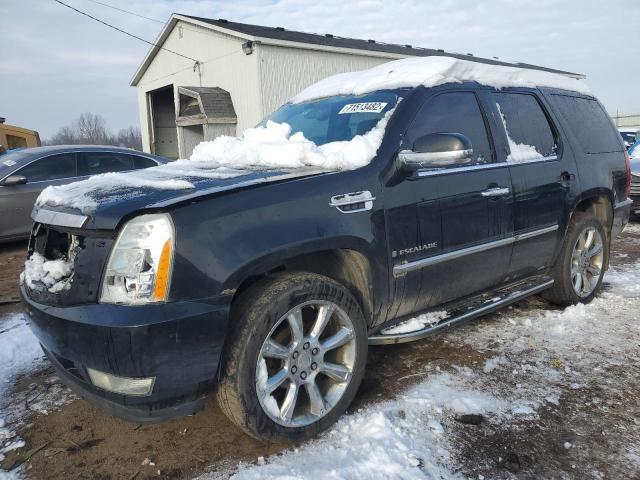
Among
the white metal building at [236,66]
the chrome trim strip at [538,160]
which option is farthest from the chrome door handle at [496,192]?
the white metal building at [236,66]

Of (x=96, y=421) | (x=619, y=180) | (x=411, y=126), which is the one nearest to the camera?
(x=96, y=421)

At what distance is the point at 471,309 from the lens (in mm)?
3139

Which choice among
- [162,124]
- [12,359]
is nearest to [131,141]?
[162,124]

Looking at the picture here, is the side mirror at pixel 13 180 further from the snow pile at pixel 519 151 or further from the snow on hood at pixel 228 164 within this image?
the snow pile at pixel 519 151

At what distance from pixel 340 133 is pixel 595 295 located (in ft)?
10.2

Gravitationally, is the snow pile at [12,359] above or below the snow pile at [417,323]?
below

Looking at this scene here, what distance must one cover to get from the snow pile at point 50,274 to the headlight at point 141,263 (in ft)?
0.89

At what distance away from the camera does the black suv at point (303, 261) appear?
195cm

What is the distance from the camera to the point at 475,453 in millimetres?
2252

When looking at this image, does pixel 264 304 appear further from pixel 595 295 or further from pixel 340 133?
pixel 595 295

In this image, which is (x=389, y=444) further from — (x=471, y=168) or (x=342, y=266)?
(x=471, y=168)

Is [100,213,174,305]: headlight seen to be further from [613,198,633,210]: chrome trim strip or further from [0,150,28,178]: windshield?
[0,150,28,178]: windshield

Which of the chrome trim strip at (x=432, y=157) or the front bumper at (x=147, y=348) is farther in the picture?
the chrome trim strip at (x=432, y=157)

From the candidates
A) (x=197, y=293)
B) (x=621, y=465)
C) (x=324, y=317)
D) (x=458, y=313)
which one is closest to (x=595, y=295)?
(x=458, y=313)
